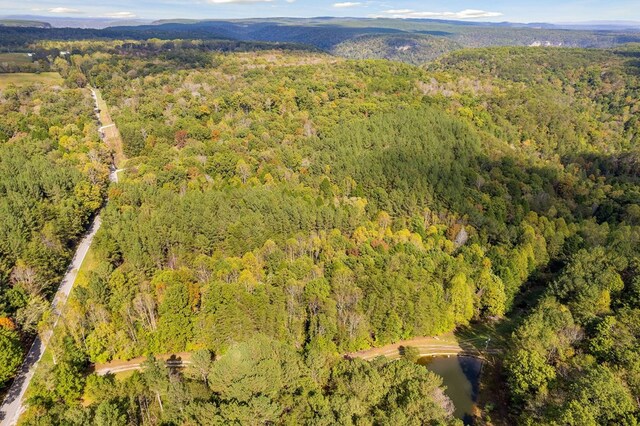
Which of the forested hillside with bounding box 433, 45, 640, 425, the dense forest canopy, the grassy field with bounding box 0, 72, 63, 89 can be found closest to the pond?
the dense forest canopy

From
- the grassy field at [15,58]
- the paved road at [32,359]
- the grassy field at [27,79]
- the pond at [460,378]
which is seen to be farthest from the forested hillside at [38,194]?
the pond at [460,378]

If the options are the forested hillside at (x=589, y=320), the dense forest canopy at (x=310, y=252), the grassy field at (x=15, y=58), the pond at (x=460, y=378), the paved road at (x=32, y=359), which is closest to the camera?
the forested hillside at (x=589, y=320)

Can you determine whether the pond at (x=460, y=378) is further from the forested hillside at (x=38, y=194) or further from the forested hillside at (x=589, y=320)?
the forested hillside at (x=38, y=194)

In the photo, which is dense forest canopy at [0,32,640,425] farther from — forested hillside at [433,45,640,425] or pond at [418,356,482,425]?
pond at [418,356,482,425]

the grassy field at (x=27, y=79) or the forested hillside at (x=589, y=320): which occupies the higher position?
the grassy field at (x=27, y=79)

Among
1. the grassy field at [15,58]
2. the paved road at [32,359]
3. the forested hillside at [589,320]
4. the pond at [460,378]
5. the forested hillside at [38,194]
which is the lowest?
the pond at [460,378]
